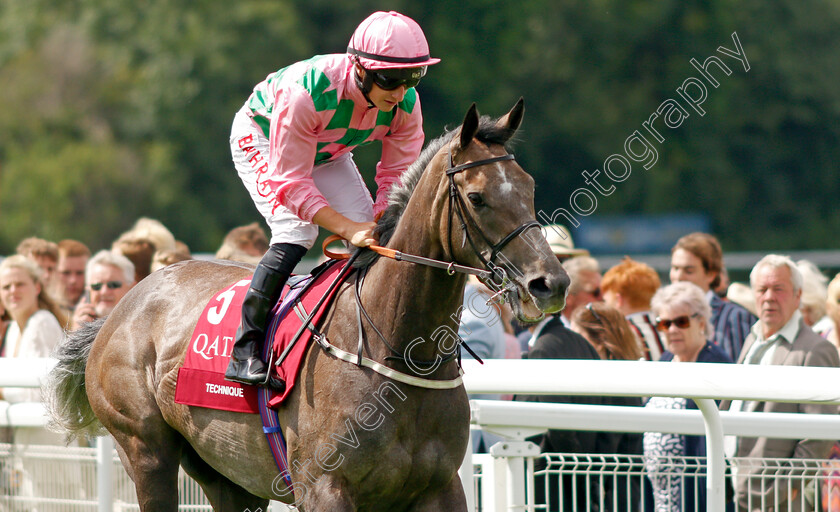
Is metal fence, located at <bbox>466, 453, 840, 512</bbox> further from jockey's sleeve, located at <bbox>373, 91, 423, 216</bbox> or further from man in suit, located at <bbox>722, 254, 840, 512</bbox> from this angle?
jockey's sleeve, located at <bbox>373, 91, 423, 216</bbox>

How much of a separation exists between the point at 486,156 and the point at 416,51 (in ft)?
1.53

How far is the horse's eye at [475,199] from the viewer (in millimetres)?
3234

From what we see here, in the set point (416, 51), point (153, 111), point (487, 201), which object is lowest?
point (487, 201)

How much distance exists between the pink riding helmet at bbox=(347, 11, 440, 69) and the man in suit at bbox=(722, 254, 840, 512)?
180cm

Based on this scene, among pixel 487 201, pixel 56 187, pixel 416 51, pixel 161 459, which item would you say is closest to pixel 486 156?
pixel 487 201

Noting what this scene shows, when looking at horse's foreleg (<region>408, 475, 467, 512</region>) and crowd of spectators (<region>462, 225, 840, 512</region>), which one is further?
crowd of spectators (<region>462, 225, 840, 512</region>)

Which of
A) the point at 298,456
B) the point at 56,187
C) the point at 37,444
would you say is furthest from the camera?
the point at 56,187

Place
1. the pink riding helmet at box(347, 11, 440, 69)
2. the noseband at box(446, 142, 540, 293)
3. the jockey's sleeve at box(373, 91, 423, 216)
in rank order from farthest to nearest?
the jockey's sleeve at box(373, 91, 423, 216) < the pink riding helmet at box(347, 11, 440, 69) < the noseband at box(446, 142, 540, 293)

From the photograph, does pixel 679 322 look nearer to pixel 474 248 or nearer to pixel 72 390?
pixel 474 248

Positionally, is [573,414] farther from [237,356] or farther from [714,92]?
[714,92]

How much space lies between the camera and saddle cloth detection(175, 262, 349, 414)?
142 inches

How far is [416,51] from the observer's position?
353cm

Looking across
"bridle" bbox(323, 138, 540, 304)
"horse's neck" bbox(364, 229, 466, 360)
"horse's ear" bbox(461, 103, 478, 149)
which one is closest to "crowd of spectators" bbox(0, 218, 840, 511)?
"horse's neck" bbox(364, 229, 466, 360)

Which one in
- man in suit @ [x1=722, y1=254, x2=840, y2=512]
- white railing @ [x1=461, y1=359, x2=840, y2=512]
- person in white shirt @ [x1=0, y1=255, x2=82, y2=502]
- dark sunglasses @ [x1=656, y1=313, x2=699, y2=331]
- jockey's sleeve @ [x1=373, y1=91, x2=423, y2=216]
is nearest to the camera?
white railing @ [x1=461, y1=359, x2=840, y2=512]
